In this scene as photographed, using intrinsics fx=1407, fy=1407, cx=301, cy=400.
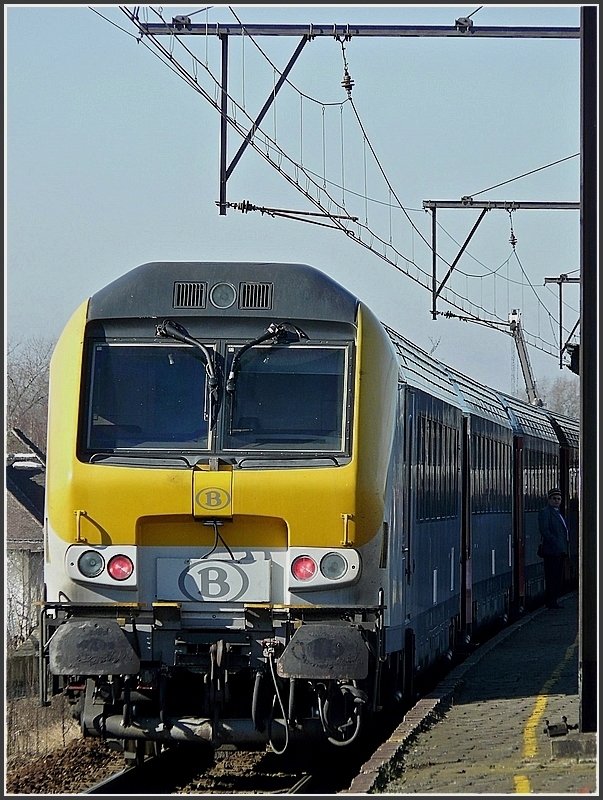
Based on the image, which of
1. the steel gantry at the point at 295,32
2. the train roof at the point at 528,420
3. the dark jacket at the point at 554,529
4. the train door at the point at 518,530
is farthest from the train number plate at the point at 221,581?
the dark jacket at the point at 554,529

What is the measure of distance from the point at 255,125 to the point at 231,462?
13.7ft

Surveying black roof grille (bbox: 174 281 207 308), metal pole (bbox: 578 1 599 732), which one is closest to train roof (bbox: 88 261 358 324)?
black roof grille (bbox: 174 281 207 308)

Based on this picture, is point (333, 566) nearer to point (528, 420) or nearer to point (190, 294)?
point (190, 294)

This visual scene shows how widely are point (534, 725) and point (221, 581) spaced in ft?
9.57

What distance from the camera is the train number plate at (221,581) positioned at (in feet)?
29.1

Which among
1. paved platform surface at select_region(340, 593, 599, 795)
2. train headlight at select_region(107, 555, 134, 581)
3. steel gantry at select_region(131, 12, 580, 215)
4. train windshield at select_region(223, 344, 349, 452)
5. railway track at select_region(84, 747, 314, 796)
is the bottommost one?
railway track at select_region(84, 747, 314, 796)

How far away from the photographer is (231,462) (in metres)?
9.01

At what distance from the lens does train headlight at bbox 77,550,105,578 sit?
8.91m

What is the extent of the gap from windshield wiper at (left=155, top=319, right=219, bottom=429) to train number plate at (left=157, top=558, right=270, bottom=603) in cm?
92

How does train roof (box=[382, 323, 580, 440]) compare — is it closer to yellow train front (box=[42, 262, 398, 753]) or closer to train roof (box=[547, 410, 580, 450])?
train roof (box=[547, 410, 580, 450])

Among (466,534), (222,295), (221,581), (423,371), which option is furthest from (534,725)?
(466,534)

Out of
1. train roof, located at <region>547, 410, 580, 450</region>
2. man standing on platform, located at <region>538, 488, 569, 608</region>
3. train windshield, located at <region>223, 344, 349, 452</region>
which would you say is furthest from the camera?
train roof, located at <region>547, 410, 580, 450</region>

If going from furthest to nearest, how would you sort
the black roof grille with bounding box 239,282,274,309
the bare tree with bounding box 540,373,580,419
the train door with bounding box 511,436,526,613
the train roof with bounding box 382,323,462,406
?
the bare tree with bounding box 540,373,580,419, the train door with bounding box 511,436,526,613, the train roof with bounding box 382,323,462,406, the black roof grille with bounding box 239,282,274,309

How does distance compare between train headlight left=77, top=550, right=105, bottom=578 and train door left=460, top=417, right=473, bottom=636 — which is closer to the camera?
train headlight left=77, top=550, right=105, bottom=578
